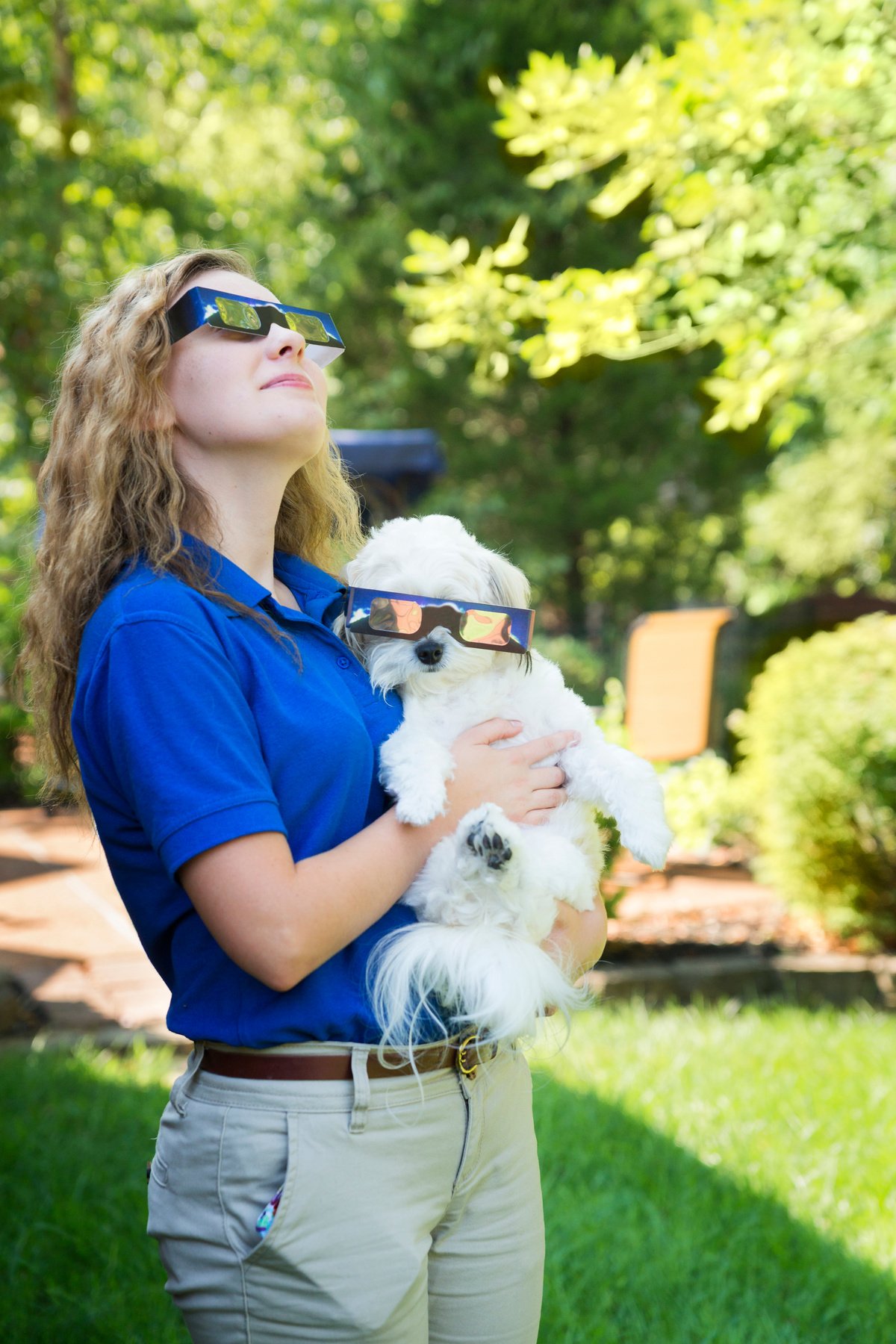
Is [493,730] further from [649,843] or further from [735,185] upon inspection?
[735,185]

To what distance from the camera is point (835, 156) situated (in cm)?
399

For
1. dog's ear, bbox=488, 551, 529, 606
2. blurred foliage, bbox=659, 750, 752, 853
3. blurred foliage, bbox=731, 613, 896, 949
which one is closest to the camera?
dog's ear, bbox=488, 551, 529, 606

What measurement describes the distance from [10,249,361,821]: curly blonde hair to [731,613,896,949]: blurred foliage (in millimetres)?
4806

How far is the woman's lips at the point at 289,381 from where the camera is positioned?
1.67 m

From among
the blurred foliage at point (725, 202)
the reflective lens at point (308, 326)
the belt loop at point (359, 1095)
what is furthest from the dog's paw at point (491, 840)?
the blurred foliage at point (725, 202)

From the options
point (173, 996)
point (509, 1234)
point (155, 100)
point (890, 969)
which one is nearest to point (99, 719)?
point (173, 996)

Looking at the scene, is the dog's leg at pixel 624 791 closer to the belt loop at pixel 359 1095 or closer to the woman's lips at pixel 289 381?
the belt loop at pixel 359 1095

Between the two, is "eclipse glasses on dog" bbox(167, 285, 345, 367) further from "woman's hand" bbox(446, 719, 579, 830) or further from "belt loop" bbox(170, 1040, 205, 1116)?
"belt loop" bbox(170, 1040, 205, 1116)

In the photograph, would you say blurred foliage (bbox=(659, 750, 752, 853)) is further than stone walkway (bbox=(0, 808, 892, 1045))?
Yes

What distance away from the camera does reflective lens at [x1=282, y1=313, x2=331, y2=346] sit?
1.75 metres

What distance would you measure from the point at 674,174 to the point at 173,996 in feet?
11.9

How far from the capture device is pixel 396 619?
6.05 feet

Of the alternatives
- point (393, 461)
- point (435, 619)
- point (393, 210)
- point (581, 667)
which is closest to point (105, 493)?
point (435, 619)

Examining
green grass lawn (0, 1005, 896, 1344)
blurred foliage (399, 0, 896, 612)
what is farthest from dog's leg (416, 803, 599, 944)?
blurred foliage (399, 0, 896, 612)
